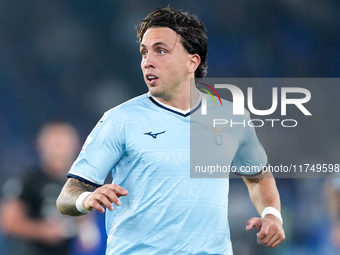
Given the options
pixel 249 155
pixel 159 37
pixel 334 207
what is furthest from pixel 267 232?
pixel 334 207

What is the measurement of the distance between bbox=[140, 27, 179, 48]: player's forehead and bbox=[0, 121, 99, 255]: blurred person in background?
2240 mm

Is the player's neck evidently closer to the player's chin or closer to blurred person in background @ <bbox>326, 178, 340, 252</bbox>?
the player's chin

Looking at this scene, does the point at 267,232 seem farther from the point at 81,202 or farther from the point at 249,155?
the point at 81,202

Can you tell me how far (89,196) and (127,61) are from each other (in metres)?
4.67

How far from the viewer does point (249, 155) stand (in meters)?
3.42

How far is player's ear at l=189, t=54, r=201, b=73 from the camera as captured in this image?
3389mm

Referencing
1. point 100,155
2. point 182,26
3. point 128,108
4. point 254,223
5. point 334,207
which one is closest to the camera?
point 254,223

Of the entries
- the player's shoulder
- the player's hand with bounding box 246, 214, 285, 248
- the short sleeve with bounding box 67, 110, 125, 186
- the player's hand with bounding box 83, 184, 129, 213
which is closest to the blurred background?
the player's shoulder

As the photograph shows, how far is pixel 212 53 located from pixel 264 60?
0.70m

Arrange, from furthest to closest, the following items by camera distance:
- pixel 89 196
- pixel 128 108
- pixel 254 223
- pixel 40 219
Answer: pixel 40 219 < pixel 128 108 < pixel 254 223 < pixel 89 196

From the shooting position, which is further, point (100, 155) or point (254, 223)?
point (100, 155)

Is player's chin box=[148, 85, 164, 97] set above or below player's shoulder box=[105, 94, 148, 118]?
above

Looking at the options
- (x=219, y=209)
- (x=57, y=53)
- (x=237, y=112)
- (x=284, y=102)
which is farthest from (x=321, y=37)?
(x=219, y=209)

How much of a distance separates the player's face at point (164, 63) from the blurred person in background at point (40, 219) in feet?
7.25
